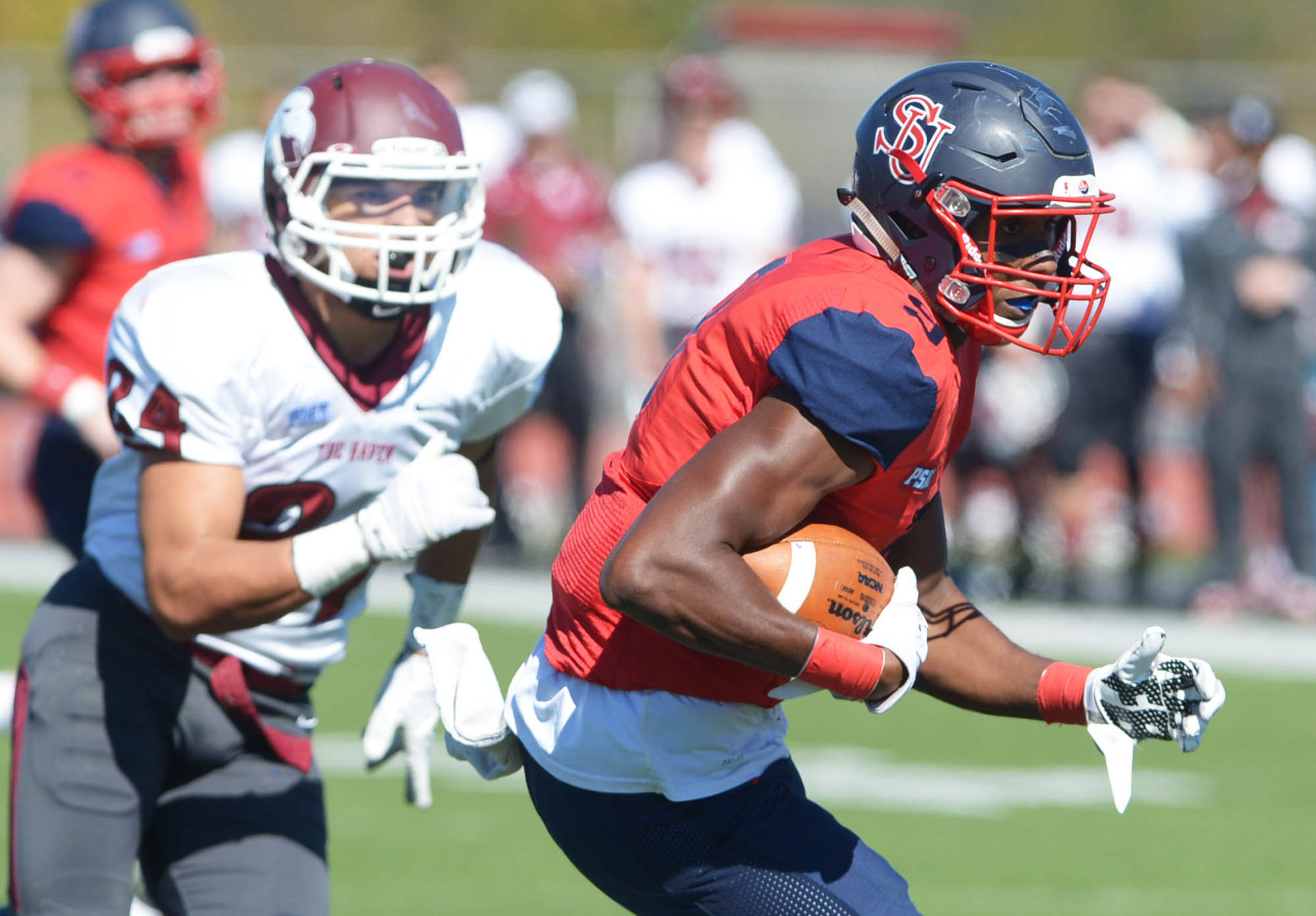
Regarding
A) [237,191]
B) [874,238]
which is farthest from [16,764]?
[237,191]

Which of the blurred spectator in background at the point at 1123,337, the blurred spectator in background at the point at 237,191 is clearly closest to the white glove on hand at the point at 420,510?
the blurred spectator in background at the point at 1123,337

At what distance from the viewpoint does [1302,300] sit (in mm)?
8711

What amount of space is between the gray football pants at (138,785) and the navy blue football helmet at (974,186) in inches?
54.8

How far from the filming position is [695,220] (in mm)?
9062

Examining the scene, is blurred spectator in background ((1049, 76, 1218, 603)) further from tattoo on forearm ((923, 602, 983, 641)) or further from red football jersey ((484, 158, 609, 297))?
tattoo on forearm ((923, 602, 983, 641))

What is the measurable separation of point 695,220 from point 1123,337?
2089 mm

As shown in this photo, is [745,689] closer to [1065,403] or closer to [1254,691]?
[1254,691]

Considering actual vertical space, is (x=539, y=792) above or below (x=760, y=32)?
above

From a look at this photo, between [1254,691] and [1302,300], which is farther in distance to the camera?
[1302,300]

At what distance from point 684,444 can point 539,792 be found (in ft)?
1.89

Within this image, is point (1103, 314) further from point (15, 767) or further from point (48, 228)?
point (15, 767)

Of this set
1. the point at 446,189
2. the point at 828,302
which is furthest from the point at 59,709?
the point at 828,302

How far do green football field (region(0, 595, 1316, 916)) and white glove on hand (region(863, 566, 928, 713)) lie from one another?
7.08 feet

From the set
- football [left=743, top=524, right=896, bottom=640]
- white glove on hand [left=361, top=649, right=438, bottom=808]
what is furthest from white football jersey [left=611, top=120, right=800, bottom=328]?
football [left=743, top=524, right=896, bottom=640]
